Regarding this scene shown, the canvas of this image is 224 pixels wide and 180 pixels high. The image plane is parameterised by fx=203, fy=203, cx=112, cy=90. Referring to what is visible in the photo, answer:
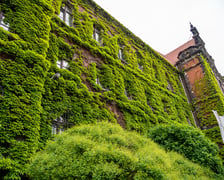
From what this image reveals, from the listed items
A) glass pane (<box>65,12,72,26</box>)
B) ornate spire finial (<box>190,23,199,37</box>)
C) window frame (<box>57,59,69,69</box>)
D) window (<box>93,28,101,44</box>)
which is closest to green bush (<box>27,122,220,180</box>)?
window frame (<box>57,59,69,69</box>)

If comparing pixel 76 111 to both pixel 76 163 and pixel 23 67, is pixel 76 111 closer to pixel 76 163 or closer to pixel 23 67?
pixel 23 67

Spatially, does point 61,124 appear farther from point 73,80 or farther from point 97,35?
point 97,35

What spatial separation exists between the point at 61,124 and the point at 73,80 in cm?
226

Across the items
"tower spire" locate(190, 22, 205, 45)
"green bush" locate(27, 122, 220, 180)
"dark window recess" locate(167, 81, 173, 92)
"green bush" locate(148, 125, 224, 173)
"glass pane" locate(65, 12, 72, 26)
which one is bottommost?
"green bush" locate(27, 122, 220, 180)

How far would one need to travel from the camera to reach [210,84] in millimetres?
19469

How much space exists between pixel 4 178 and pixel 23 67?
3396 mm

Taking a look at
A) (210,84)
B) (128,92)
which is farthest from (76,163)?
(210,84)

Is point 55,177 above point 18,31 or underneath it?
underneath

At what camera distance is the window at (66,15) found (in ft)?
38.2

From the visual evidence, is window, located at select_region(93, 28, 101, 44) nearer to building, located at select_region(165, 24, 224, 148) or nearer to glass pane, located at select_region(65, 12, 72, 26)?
glass pane, located at select_region(65, 12, 72, 26)

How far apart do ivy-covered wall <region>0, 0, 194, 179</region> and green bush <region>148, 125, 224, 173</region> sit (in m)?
2.10

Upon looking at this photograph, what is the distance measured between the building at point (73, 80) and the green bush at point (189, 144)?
6.87 feet

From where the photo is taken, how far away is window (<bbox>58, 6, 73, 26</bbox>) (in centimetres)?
1164

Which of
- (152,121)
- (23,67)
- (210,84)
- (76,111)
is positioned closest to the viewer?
(23,67)
